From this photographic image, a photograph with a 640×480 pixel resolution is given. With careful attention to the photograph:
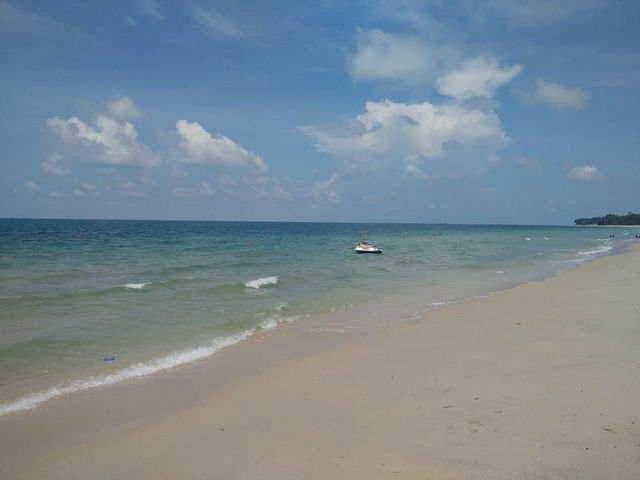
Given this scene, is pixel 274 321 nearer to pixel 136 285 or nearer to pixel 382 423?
pixel 382 423

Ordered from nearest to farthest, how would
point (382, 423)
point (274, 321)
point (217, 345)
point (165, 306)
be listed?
1. point (382, 423)
2. point (217, 345)
3. point (274, 321)
4. point (165, 306)

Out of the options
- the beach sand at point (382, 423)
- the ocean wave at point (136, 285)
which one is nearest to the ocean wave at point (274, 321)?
the beach sand at point (382, 423)

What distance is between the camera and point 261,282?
70.8ft

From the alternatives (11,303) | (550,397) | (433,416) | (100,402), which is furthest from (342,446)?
(11,303)

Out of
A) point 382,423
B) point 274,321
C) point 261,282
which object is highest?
point 382,423

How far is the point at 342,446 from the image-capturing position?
210 inches

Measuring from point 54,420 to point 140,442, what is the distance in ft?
5.96

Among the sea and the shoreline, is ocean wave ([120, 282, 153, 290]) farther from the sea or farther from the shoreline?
the shoreline

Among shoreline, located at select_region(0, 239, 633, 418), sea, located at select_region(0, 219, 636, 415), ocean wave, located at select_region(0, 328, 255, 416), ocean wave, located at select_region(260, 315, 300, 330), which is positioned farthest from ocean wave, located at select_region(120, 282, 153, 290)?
ocean wave, located at select_region(0, 328, 255, 416)

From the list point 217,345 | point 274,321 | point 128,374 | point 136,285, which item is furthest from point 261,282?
point 128,374

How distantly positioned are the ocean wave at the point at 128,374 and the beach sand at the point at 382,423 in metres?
0.41

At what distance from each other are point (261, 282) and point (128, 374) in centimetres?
1300

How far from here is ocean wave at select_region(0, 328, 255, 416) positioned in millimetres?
7172

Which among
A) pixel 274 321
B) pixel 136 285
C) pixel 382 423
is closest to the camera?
pixel 382 423
